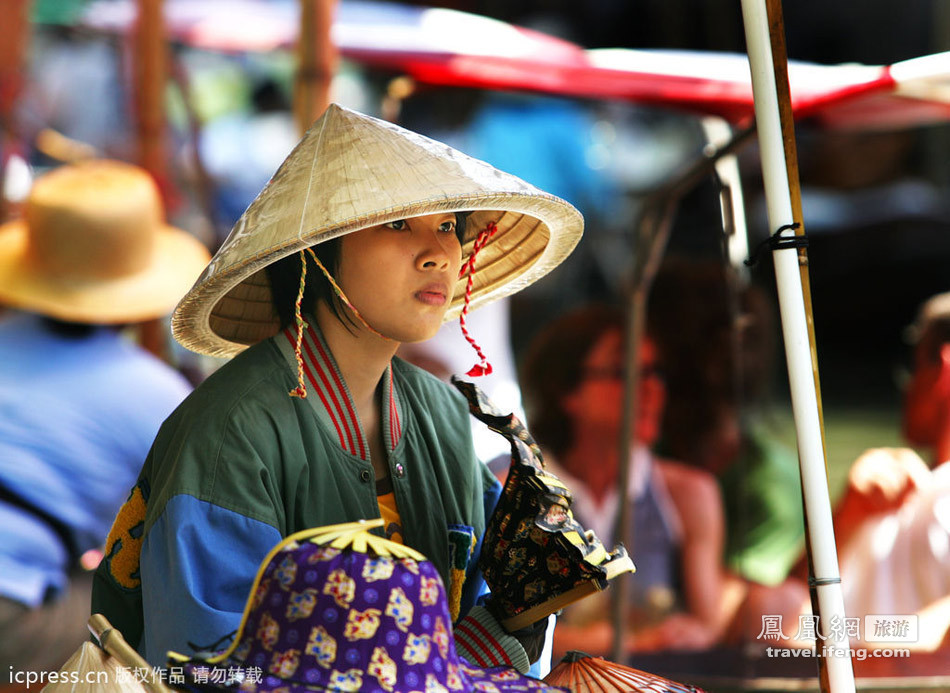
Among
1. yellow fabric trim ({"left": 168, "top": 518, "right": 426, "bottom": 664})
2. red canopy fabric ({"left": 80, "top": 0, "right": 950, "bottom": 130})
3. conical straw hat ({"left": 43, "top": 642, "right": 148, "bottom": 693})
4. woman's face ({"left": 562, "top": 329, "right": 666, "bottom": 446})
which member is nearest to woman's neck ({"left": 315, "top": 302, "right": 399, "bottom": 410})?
yellow fabric trim ({"left": 168, "top": 518, "right": 426, "bottom": 664})

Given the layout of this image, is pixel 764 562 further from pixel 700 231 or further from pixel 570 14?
pixel 570 14

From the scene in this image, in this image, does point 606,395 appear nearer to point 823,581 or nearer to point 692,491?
point 692,491

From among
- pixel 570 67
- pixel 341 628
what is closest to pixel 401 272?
pixel 341 628

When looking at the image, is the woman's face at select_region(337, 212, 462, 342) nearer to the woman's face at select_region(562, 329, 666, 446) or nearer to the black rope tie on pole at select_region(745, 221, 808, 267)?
the black rope tie on pole at select_region(745, 221, 808, 267)

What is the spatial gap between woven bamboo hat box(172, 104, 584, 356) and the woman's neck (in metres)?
0.15

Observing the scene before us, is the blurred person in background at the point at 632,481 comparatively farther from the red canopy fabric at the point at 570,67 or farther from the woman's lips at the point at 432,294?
the woman's lips at the point at 432,294

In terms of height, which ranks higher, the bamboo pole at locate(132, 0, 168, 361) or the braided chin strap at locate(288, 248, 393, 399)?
the bamboo pole at locate(132, 0, 168, 361)

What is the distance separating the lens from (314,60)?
9.34 feet

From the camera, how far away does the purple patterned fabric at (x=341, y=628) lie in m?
1.21

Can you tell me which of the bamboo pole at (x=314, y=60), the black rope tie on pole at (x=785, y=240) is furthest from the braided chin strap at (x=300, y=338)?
the bamboo pole at (x=314, y=60)

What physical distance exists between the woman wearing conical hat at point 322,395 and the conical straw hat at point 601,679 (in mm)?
117

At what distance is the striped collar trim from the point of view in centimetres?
161

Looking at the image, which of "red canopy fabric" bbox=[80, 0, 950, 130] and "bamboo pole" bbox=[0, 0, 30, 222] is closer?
"red canopy fabric" bbox=[80, 0, 950, 130]

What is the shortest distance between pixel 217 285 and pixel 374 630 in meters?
0.56
